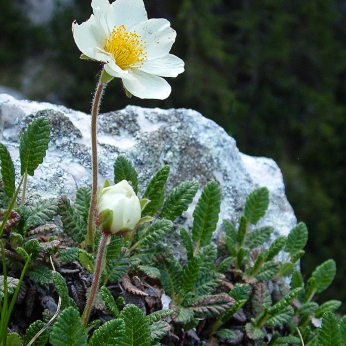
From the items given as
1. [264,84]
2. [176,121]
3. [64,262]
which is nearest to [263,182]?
[176,121]

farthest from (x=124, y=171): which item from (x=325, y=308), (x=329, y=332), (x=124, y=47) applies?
(x=325, y=308)

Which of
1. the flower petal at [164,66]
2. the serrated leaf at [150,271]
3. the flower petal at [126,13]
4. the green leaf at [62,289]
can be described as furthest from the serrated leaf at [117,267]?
the flower petal at [126,13]

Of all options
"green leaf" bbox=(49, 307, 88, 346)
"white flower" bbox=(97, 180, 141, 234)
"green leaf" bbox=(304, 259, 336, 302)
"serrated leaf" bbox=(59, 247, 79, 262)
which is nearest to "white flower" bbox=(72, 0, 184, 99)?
"white flower" bbox=(97, 180, 141, 234)

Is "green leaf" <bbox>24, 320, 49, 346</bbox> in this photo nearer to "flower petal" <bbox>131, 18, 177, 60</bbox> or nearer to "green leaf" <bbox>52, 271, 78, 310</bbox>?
"green leaf" <bbox>52, 271, 78, 310</bbox>

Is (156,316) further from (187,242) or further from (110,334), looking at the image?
(187,242)

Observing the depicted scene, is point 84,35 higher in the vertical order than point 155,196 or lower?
higher

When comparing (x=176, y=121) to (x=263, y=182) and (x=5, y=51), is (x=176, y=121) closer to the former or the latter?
(x=263, y=182)
